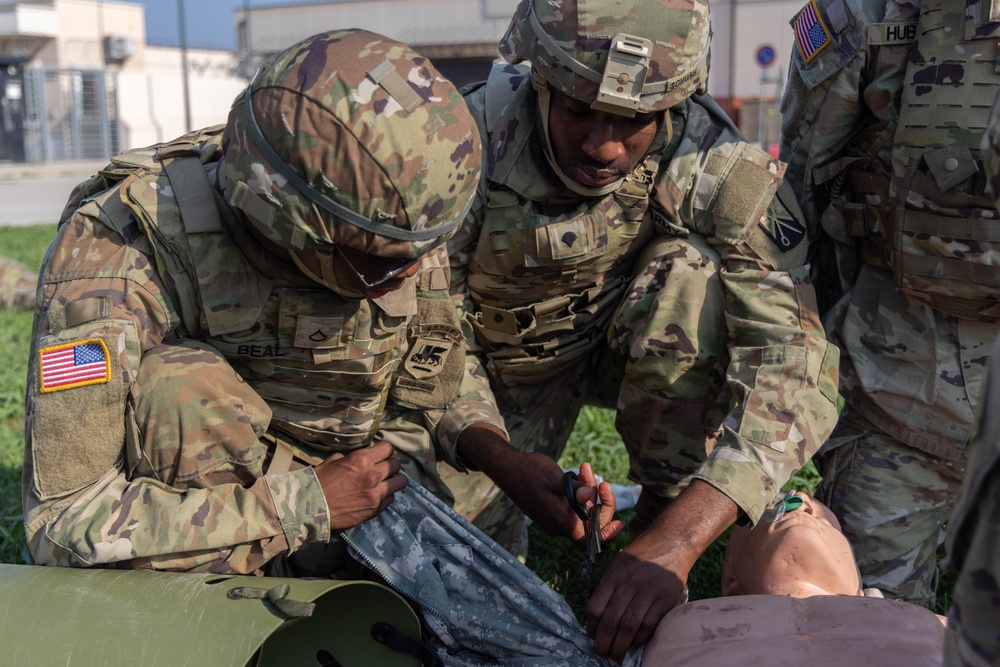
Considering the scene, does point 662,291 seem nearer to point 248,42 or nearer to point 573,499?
point 573,499

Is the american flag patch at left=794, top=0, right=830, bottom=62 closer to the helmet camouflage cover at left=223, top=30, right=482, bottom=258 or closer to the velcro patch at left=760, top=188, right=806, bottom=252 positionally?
the velcro patch at left=760, top=188, right=806, bottom=252

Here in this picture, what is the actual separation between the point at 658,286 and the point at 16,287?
594cm

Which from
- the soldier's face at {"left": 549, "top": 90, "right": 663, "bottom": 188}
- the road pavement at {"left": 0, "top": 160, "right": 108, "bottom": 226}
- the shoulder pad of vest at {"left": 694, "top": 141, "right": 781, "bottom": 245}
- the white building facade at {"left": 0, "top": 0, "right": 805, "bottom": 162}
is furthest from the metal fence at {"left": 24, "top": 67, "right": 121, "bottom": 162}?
the shoulder pad of vest at {"left": 694, "top": 141, "right": 781, "bottom": 245}

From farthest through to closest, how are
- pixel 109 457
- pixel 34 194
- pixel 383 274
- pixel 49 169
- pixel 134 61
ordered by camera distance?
pixel 134 61 < pixel 49 169 < pixel 34 194 < pixel 383 274 < pixel 109 457

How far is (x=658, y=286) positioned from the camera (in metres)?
3.24

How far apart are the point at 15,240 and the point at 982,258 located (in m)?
10.4

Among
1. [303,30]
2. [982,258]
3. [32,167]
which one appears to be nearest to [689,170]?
[982,258]

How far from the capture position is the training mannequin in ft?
6.58

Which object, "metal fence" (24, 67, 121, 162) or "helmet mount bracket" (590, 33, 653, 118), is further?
"metal fence" (24, 67, 121, 162)

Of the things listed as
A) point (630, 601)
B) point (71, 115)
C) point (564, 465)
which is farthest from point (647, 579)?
point (71, 115)

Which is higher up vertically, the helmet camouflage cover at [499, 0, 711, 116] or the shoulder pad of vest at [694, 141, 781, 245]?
A: the helmet camouflage cover at [499, 0, 711, 116]

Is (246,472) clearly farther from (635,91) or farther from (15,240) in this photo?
(15,240)

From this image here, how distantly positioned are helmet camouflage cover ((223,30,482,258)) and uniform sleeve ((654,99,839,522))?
91cm

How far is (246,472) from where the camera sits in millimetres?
2742
